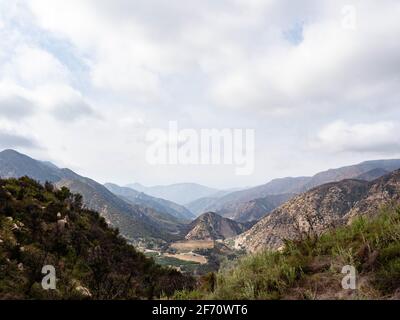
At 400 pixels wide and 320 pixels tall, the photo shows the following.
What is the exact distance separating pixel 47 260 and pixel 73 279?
7.02ft

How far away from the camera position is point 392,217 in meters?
7.90

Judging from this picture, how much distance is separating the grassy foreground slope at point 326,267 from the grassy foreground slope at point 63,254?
7.88ft

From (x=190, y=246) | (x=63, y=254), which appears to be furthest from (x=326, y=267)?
(x=190, y=246)

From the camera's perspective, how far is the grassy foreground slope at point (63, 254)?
10.9m

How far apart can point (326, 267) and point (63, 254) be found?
1386cm

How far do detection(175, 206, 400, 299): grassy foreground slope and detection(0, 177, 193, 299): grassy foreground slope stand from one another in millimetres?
2402

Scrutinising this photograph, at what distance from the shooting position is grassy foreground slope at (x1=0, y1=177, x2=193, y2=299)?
35.7ft

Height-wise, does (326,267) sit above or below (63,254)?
above

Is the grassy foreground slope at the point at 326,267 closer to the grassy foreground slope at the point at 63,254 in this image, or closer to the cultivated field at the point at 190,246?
the grassy foreground slope at the point at 63,254

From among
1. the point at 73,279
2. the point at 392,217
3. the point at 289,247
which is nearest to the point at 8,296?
the point at 73,279

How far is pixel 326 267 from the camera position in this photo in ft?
23.1

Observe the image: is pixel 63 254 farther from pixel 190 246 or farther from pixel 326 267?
pixel 190 246

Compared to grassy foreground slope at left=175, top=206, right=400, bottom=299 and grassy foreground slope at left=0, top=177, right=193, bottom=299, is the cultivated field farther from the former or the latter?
grassy foreground slope at left=175, top=206, right=400, bottom=299
